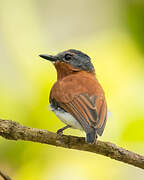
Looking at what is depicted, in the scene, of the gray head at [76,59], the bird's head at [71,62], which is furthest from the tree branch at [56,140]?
the gray head at [76,59]

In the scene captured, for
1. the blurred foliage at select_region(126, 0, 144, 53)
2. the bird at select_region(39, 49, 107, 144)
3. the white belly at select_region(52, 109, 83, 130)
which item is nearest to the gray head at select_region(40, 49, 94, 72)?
the bird at select_region(39, 49, 107, 144)

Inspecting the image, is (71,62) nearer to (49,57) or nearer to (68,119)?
(49,57)

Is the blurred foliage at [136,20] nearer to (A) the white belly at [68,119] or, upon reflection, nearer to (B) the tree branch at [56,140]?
(A) the white belly at [68,119]

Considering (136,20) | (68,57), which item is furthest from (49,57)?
(136,20)

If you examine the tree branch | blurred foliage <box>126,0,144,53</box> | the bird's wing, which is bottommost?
the tree branch

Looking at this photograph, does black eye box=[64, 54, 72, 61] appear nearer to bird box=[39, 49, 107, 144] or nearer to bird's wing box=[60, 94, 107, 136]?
bird box=[39, 49, 107, 144]

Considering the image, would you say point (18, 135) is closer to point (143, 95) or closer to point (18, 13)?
point (143, 95)
